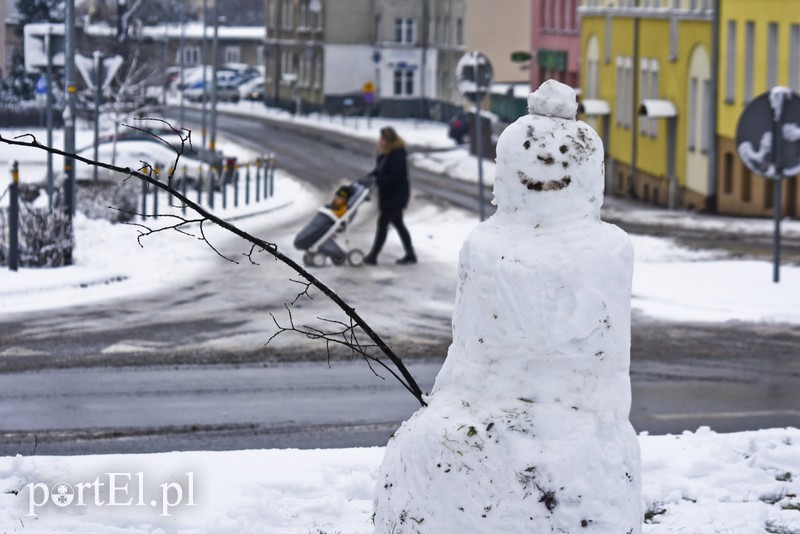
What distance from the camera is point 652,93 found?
129 ft

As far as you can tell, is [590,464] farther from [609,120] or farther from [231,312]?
[609,120]

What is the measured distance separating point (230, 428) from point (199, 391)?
1.63 metres

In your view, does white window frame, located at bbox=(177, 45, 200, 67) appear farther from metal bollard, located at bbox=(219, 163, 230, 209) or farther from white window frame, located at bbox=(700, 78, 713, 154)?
white window frame, located at bbox=(700, 78, 713, 154)

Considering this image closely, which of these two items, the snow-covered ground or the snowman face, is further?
the snow-covered ground

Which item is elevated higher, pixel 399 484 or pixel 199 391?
pixel 399 484

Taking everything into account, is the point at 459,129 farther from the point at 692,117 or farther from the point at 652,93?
the point at 692,117

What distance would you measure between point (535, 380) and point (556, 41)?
50.7 meters

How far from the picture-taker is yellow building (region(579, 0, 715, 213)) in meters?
35.5

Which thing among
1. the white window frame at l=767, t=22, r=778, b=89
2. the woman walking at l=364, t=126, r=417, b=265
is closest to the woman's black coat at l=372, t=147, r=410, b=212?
the woman walking at l=364, t=126, r=417, b=265

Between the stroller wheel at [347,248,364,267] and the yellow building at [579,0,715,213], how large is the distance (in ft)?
41.9

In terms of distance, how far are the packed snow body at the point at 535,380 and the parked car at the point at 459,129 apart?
5171cm

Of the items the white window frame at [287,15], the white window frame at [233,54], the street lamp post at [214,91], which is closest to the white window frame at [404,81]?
the white window frame at [287,15]

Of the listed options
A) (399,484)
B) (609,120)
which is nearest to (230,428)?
(399,484)

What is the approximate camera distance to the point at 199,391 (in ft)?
45.2
